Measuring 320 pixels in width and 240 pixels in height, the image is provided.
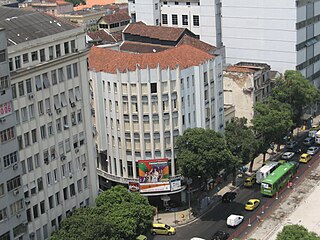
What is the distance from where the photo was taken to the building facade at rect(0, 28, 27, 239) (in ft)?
216

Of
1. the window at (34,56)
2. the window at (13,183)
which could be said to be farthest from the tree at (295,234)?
the window at (34,56)

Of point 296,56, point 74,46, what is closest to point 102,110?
point 74,46

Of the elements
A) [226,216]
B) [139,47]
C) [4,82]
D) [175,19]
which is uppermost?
[4,82]

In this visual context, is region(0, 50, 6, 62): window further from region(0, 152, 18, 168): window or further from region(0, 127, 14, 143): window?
region(0, 152, 18, 168): window

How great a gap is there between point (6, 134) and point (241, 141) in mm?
51980

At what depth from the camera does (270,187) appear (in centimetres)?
10900

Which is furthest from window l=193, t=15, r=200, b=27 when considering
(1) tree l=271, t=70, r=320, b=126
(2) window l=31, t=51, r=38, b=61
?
(2) window l=31, t=51, r=38, b=61

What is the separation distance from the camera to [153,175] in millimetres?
104062

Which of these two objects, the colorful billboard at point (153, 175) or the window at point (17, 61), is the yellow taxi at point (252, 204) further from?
the window at point (17, 61)

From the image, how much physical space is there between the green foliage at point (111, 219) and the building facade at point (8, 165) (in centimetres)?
704

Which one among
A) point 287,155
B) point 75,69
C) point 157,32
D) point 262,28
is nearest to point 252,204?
point 287,155

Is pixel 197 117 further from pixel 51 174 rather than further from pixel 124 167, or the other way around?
pixel 51 174

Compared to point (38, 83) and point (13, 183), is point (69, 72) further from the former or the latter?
point (13, 183)

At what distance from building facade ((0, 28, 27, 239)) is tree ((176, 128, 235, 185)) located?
34588mm
